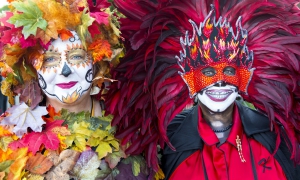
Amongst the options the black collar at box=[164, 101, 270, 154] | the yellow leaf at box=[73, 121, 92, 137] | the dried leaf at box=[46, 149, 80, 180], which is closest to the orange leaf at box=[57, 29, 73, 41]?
the yellow leaf at box=[73, 121, 92, 137]

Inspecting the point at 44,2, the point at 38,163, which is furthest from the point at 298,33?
the point at 38,163

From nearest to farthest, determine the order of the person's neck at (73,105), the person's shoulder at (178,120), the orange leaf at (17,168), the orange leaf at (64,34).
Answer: the orange leaf at (17,168)
the orange leaf at (64,34)
the person's neck at (73,105)
the person's shoulder at (178,120)

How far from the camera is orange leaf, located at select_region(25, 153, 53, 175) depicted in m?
2.01

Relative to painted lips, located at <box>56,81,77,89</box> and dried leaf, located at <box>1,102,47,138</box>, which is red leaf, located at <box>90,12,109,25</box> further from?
dried leaf, located at <box>1,102,47,138</box>

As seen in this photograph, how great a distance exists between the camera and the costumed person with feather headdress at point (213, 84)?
2090 mm

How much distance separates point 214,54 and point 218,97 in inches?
8.5

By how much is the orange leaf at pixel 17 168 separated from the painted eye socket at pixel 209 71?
901mm

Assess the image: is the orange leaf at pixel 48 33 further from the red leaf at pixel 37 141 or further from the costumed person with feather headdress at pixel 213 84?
the red leaf at pixel 37 141

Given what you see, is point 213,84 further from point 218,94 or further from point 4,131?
point 4,131

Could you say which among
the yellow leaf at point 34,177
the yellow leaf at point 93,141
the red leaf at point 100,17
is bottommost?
the yellow leaf at point 34,177

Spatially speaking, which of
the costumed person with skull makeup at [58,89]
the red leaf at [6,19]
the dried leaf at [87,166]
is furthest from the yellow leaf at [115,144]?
the red leaf at [6,19]

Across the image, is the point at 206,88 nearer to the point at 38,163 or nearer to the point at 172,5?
the point at 172,5

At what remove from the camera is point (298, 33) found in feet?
6.92

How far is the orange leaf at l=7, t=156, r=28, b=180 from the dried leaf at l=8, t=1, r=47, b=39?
55 centimetres
